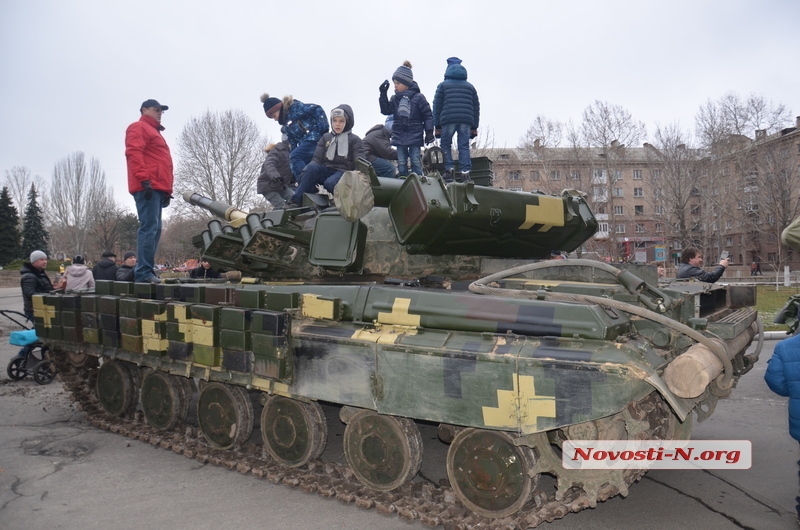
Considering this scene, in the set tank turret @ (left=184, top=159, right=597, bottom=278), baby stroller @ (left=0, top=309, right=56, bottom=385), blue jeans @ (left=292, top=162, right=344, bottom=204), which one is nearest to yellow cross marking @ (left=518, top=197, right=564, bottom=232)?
tank turret @ (left=184, top=159, right=597, bottom=278)

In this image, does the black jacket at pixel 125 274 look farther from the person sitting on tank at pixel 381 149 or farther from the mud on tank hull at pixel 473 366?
the person sitting on tank at pixel 381 149

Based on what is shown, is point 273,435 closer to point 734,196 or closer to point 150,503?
point 150,503

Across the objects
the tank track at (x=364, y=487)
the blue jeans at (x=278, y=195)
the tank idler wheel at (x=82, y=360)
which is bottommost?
the tank track at (x=364, y=487)

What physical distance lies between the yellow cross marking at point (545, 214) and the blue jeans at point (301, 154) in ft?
15.8

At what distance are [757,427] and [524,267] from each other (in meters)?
4.22

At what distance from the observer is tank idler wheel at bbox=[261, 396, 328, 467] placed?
5.42m

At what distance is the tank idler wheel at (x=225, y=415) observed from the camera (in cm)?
599

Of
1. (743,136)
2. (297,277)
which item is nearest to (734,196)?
(743,136)

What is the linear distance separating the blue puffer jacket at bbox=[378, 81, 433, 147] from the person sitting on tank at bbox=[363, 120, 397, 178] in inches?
5.3

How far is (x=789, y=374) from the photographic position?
13.6 feet

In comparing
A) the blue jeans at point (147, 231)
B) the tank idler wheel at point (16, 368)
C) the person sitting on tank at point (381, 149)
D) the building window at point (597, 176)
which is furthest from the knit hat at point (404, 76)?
the building window at point (597, 176)

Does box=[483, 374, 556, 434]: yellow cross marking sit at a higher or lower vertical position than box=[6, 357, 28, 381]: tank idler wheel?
higher

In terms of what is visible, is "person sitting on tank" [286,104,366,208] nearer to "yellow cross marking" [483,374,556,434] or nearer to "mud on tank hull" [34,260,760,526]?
"mud on tank hull" [34,260,760,526]

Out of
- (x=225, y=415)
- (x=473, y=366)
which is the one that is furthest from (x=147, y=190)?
(x=473, y=366)
